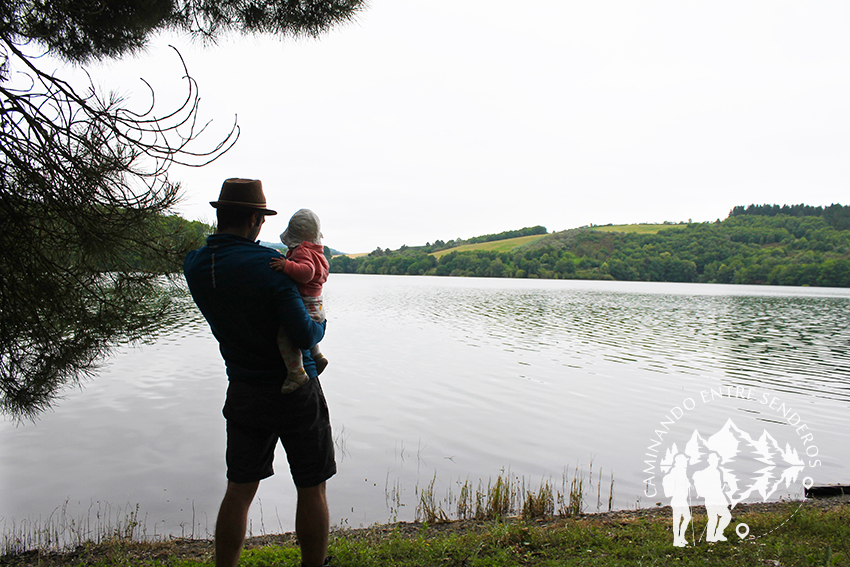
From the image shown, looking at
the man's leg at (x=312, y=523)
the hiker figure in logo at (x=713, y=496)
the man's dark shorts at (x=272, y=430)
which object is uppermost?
the man's dark shorts at (x=272, y=430)

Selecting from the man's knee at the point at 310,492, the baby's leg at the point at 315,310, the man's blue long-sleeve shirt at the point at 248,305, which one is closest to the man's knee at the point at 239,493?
the man's knee at the point at 310,492

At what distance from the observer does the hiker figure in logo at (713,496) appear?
4.11m

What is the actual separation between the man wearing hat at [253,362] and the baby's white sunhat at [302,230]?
17 centimetres

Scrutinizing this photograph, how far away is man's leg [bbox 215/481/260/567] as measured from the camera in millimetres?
2547

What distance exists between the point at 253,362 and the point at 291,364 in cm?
20

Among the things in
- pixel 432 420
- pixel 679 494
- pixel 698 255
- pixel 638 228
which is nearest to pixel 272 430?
pixel 679 494

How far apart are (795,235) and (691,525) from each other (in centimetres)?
11036

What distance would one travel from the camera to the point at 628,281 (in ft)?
311

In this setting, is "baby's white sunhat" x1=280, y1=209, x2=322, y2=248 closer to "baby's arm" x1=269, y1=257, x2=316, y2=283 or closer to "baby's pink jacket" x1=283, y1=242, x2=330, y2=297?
"baby's pink jacket" x1=283, y1=242, x2=330, y2=297

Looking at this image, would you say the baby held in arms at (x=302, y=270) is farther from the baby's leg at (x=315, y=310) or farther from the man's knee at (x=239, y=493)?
the man's knee at (x=239, y=493)

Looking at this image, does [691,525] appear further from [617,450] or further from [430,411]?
[430,411]

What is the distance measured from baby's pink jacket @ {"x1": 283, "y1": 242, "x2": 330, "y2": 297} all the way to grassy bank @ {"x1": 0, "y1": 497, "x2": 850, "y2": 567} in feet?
6.27

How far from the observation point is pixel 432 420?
9.52m

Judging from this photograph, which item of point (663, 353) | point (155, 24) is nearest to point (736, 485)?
point (155, 24)
